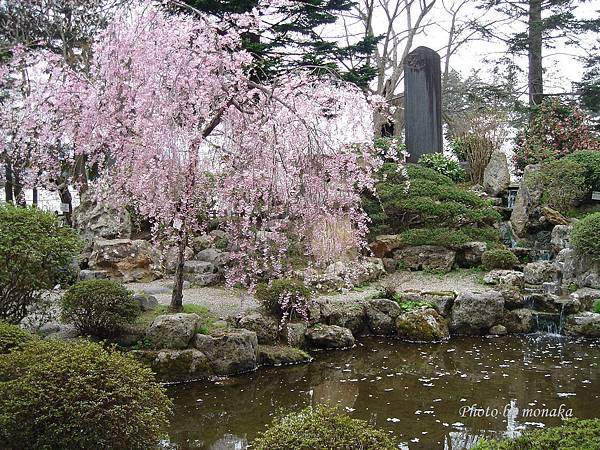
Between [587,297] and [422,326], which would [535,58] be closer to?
[587,297]

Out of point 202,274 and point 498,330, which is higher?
point 202,274

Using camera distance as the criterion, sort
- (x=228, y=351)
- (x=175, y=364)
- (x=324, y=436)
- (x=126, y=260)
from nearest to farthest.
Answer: (x=324, y=436) < (x=175, y=364) < (x=228, y=351) < (x=126, y=260)

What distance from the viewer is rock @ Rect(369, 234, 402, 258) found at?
11.4 metres

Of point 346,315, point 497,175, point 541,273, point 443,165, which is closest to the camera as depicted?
point 346,315

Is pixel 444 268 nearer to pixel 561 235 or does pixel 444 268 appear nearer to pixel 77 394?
pixel 561 235

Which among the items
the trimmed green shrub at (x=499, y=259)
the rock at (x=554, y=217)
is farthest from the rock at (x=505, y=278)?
the rock at (x=554, y=217)

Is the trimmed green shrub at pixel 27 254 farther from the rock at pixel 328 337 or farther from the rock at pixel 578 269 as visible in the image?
the rock at pixel 578 269

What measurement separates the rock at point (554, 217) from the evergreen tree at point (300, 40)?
16.4 ft

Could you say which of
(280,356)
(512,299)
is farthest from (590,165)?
(280,356)

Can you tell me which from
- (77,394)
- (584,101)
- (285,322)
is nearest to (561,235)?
(285,322)

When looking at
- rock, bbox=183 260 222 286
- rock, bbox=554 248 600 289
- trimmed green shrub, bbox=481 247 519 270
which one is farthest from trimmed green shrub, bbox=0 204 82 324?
rock, bbox=554 248 600 289

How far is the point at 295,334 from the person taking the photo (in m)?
7.35

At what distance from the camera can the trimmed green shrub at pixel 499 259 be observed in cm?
1045

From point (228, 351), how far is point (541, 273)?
6069mm
